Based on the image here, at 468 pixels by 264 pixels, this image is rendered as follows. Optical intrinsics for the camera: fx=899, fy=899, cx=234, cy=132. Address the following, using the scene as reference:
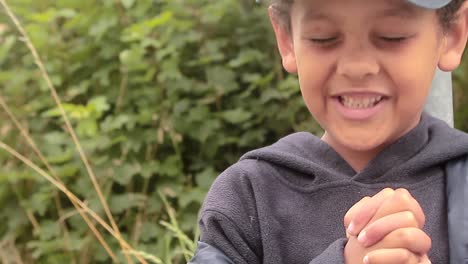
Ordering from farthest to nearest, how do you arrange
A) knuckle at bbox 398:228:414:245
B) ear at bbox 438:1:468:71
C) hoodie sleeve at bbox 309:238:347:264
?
ear at bbox 438:1:468:71
hoodie sleeve at bbox 309:238:347:264
knuckle at bbox 398:228:414:245

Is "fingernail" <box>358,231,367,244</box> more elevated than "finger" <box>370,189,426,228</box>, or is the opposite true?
"finger" <box>370,189,426,228</box>

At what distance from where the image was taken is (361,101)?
5.67 feet

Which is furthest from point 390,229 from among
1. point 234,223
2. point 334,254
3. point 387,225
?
point 234,223

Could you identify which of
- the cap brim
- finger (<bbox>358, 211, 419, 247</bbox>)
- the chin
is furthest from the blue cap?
finger (<bbox>358, 211, 419, 247</bbox>)

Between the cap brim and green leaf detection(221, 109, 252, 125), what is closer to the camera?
the cap brim

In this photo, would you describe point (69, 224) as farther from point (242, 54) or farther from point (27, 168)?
point (242, 54)

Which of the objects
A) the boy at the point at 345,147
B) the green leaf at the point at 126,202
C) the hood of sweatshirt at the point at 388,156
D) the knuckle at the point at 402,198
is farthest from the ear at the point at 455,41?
the green leaf at the point at 126,202

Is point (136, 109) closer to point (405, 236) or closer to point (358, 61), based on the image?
point (358, 61)

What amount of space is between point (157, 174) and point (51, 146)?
498mm

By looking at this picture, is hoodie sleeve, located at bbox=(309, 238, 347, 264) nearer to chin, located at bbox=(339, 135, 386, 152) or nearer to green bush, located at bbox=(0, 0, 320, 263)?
chin, located at bbox=(339, 135, 386, 152)

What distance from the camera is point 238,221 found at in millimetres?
1792

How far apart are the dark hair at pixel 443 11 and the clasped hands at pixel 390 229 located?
445mm

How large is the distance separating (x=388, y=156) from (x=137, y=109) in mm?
2519

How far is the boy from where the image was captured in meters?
1.69
